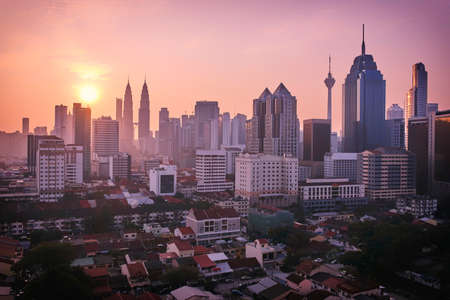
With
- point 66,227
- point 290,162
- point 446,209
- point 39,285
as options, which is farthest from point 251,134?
point 39,285

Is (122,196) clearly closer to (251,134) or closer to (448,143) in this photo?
(448,143)

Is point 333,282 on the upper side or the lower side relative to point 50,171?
lower

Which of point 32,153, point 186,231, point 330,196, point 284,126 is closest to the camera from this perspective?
point 186,231

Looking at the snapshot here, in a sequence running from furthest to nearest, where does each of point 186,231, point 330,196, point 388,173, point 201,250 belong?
point 388,173 → point 330,196 → point 186,231 → point 201,250

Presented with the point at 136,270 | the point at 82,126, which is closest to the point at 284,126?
the point at 82,126

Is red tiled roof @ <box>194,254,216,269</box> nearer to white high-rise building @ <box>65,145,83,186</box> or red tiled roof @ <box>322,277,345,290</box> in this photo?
red tiled roof @ <box>322,277,345,290</box>

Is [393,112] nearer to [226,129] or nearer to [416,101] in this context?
[416,101]
